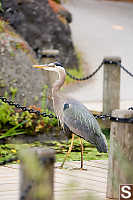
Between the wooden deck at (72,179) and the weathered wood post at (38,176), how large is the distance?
1.05 metres

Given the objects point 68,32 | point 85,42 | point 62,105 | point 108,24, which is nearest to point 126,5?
point 108,24

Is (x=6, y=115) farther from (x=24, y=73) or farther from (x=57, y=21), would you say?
(x=57, y=21)

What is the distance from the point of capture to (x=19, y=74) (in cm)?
705

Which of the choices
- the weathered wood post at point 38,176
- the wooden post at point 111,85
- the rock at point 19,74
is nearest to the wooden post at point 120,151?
the weathered wood post at point 38,176

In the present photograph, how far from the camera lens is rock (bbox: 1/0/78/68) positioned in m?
11.1

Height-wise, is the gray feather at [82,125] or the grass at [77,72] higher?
the gray feather at [82,125]

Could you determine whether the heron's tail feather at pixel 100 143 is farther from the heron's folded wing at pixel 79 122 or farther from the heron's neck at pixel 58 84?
the heron's neck at pixel 58 84

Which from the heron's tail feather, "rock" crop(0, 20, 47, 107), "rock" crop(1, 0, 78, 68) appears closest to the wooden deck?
the heron's tail feather

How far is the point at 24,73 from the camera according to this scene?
7.11 metres

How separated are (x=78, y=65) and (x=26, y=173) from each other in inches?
412

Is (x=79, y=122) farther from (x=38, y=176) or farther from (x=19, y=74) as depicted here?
(x=19, y=74)

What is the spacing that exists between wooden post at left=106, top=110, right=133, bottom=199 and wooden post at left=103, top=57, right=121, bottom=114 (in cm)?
348

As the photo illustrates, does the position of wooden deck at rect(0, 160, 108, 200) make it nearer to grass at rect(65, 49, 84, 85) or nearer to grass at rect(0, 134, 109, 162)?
grass at rect(0, 134, 109, 162)

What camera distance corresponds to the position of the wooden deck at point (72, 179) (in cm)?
352
